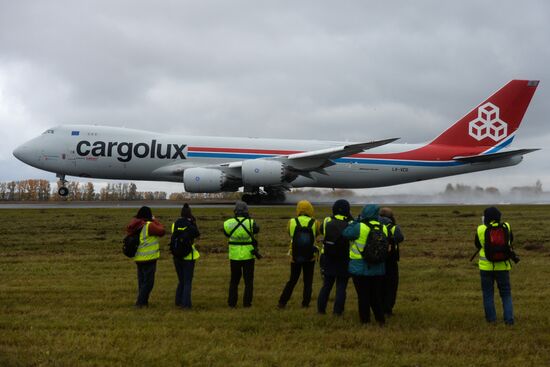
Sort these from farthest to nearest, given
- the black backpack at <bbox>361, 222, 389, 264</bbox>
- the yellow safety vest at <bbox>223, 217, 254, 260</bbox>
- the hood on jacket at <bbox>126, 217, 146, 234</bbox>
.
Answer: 1. the yellow safety vest at <bbox>223, 217, 254, 260</bbox>
2. the hood on jacket at <bbox>126, 217, 146, 234</bbox>
3. the black backpack at <bbox>361, 222, 389, 264</bbox>

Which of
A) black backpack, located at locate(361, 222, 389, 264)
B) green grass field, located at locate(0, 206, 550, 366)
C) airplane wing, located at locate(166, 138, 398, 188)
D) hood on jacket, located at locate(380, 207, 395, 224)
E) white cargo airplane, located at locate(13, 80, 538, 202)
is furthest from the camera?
white cargo airplane, located at locate(13, 80, 538, 202)

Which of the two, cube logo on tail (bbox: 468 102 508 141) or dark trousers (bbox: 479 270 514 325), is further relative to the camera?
cube logo on tail (bbox: 468 102 508 141)

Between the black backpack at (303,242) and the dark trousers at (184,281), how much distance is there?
5.73 feet

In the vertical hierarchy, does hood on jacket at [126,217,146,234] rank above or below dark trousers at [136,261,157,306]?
above

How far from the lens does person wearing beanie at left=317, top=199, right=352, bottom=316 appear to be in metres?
8.51

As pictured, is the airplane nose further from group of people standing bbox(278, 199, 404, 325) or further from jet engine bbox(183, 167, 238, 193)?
group of people standing bbox(278, 199, 404, 325)

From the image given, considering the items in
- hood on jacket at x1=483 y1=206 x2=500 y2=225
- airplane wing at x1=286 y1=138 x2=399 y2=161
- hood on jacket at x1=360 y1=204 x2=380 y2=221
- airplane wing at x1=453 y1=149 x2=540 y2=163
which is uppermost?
airplane wing at x1=286 y1=138 x2=399 y2=161

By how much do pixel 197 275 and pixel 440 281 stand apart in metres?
5.12

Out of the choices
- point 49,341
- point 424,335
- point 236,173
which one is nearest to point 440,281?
point 424,335

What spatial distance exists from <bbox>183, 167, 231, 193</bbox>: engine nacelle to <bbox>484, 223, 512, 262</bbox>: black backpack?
995 inches

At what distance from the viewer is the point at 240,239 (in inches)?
362

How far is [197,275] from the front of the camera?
→ 1227cm

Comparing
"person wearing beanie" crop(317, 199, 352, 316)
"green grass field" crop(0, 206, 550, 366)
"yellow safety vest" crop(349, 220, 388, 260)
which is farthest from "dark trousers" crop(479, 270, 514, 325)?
"person wearing beanie" crop(317, 199, 352, 316)

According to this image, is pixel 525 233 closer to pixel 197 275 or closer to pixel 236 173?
pixel 197 275
